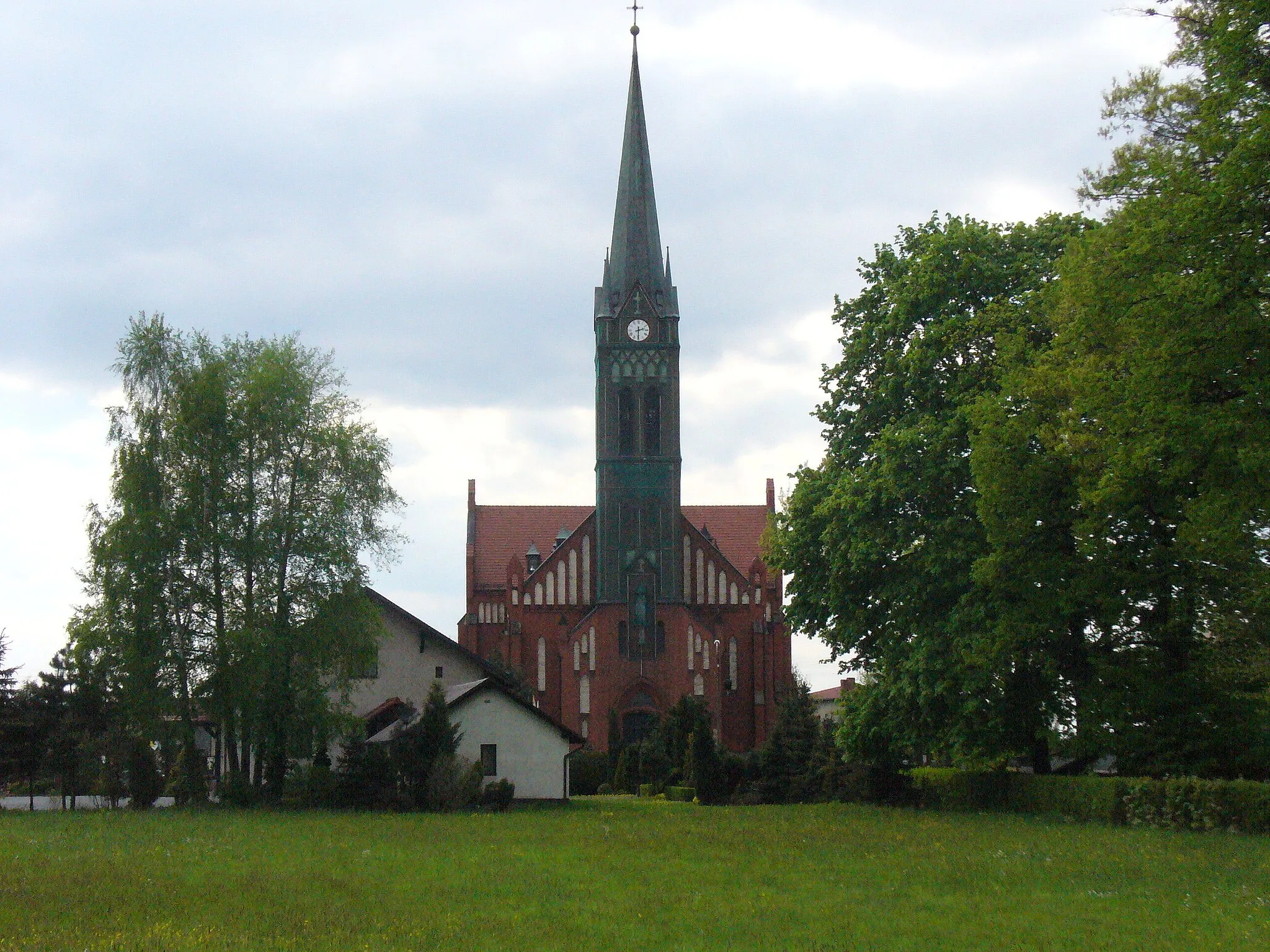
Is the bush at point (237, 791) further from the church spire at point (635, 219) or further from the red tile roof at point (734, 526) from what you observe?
the red tile roof at point (734, 526)

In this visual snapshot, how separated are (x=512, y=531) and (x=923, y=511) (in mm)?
45251

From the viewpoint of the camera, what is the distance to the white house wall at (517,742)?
4028cm

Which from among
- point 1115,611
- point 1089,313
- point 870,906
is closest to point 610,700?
point 1115,611

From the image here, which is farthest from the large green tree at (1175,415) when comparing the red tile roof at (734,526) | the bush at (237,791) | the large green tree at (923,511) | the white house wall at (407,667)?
the red tile roof at (734,526)

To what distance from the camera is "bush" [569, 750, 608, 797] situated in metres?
54.8

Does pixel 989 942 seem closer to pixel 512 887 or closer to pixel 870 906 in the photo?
pixel 870 906

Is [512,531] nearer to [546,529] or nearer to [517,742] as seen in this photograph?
[546,529]

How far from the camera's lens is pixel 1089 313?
22.3 metres

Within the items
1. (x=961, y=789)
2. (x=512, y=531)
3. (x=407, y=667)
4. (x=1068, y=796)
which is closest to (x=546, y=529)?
(x=512, y=531)

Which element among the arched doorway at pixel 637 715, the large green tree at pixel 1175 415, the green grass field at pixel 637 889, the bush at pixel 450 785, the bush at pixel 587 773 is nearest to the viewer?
the green grass field at pixel 637 889

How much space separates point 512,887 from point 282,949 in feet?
15.6

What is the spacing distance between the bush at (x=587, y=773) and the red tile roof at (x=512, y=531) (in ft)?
53.1

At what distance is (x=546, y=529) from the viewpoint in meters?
74.2

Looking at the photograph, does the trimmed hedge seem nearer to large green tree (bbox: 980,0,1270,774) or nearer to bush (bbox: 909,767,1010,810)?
bush (bbox: 909,767,1010,810)
